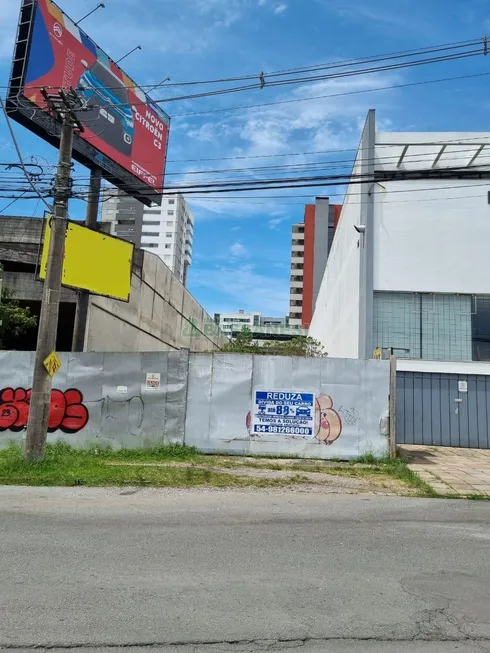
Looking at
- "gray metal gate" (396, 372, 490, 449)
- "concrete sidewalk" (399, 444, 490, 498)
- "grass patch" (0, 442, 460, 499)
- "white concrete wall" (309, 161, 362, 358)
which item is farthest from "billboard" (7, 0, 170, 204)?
"gray metal gate" (396, 372, 490, 449)

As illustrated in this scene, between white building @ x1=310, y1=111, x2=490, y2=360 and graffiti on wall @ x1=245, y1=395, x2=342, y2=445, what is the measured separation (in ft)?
16.2

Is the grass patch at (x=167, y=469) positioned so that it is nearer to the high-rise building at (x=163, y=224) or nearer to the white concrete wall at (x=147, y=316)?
the white concrete wall at (x=147, y=316)

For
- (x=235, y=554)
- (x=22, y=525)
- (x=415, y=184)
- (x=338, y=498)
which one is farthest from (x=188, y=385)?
(x=415, y=184)

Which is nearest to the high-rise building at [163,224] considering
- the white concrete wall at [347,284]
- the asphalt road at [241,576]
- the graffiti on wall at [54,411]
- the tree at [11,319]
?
the white concrete wall at [347,284]

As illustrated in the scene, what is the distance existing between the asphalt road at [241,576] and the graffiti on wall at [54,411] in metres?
4.78

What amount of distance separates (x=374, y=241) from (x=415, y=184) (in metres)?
2.30

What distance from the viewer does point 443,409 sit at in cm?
1628

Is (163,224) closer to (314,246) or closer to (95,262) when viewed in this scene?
(314,246)

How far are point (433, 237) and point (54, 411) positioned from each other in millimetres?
12575

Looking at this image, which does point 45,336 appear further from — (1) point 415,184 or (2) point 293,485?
(1) point 415,184

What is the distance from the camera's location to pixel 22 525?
6504mm

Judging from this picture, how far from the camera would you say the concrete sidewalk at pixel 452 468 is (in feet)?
31.9

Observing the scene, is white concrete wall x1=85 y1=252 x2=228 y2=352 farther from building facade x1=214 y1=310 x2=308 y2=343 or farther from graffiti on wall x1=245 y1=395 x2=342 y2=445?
building facade x1=214 y1=310 x2=308 y2=343

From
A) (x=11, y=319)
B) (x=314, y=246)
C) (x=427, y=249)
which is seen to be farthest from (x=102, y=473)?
(x=314, y=246)
